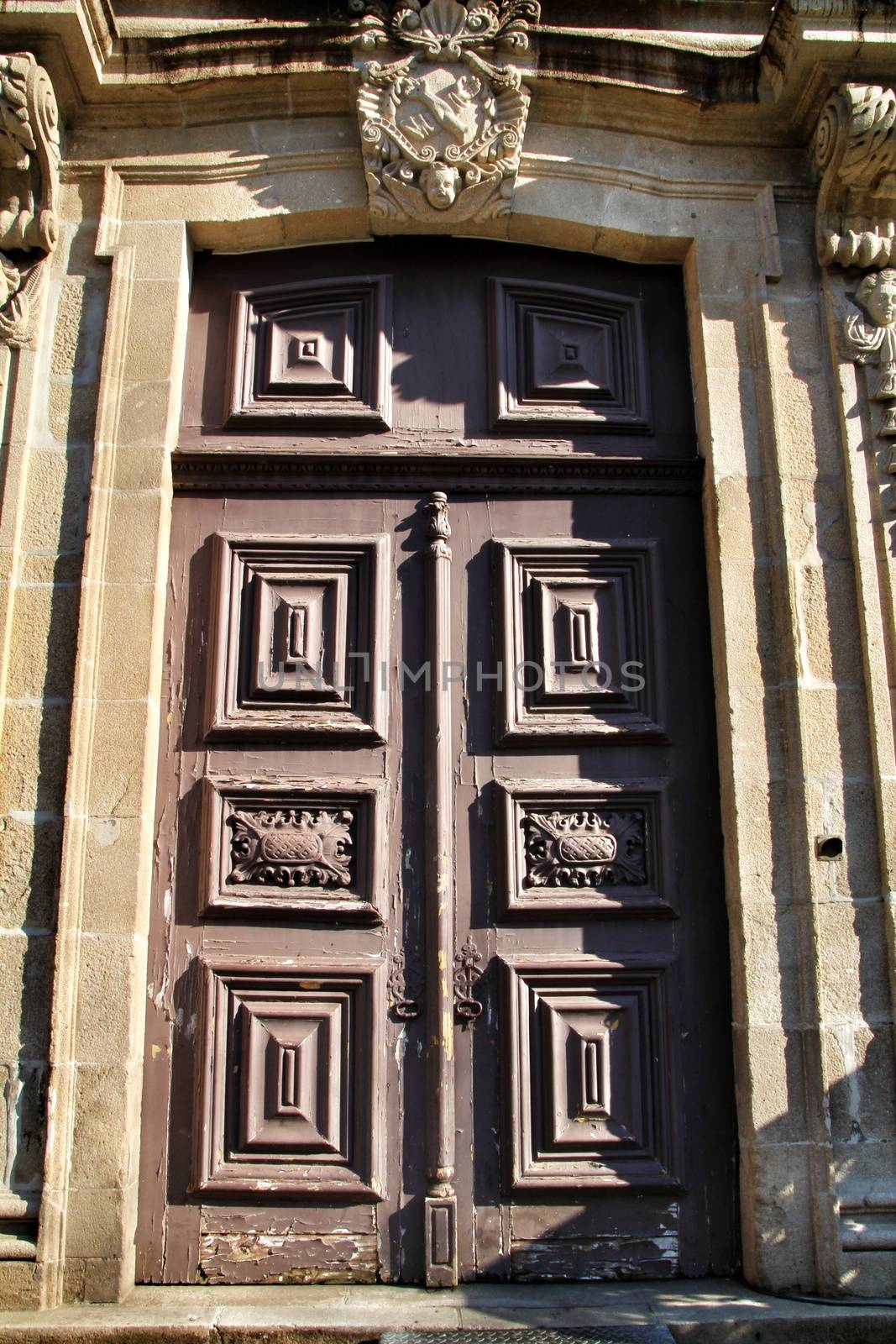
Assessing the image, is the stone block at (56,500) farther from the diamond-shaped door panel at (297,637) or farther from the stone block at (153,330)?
the diamond-shaped door panel at (297,637)

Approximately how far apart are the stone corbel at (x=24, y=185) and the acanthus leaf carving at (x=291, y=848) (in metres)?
1.82

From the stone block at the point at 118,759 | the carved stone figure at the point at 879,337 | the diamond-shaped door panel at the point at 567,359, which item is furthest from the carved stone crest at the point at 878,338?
the stone block at the point at 118,759

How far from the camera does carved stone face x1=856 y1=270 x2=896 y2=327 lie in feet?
13.3

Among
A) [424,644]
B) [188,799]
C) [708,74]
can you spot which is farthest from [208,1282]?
[708,74]

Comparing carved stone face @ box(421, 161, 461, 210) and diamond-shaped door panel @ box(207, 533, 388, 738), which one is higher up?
carved stone face @ box(421, 161, 461, 210)

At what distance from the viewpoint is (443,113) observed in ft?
13.6

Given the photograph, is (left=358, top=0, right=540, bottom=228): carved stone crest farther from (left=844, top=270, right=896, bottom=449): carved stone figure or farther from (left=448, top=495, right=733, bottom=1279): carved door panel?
(left=844, top=270, right=896, bottom=449): carved stone figure

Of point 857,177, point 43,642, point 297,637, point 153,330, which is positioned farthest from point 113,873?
point 857,177

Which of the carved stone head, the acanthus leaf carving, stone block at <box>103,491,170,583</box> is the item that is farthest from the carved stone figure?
the carved stone head

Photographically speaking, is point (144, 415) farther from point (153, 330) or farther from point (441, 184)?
point (441, 184)

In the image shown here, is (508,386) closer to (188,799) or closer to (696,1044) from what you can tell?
(188,799)

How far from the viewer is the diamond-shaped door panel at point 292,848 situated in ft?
12.2

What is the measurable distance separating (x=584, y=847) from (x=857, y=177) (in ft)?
8.11

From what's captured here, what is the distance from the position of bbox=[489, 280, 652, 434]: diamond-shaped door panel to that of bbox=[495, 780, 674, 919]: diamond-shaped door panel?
4.26ft
